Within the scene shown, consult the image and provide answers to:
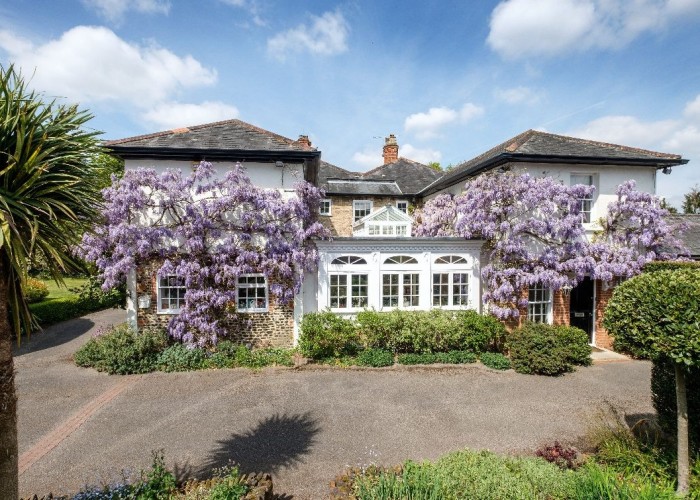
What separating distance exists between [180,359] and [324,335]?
4502 millimetres

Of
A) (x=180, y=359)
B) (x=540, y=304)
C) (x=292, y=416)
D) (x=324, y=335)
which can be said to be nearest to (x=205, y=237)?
(x=180, y=359)

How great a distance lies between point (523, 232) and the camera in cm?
1227

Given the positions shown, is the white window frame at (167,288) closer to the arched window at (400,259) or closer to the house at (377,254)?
the house at (377,254)

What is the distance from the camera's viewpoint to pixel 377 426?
287 inches

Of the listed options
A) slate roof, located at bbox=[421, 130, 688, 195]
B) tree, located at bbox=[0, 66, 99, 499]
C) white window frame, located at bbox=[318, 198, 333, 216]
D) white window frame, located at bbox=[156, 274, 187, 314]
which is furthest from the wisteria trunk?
white window frame, located at bbox=[318, 198, 333, 216]

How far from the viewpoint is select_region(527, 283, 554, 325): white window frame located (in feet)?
41.8

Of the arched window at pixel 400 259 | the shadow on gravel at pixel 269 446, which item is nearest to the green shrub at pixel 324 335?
the arched window at pixel 400 259

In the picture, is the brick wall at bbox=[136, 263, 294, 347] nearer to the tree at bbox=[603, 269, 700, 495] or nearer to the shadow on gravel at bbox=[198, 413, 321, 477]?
the shadow on gravel at bbox=[198, 413, 321, 477]

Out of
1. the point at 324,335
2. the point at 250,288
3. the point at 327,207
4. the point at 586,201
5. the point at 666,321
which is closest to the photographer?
the point at 666,321

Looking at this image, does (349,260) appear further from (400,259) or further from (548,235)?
(548,235)

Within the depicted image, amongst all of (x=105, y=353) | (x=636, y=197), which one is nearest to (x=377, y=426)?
(x=105, y=353)

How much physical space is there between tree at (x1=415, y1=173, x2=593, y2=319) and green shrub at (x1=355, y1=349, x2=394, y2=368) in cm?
402

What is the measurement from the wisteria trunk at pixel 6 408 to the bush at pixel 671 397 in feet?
27.8

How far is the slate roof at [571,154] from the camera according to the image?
12.3m
